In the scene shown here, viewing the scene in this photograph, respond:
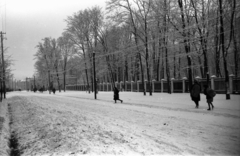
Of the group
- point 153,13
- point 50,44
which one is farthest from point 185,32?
point 50,44

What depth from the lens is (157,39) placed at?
22891mm

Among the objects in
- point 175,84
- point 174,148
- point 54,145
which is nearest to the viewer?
point 174,148

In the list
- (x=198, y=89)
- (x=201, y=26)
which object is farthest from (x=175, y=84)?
(x=198, y=89)

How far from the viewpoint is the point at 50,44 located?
189 ft

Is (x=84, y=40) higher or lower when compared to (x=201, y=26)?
higher

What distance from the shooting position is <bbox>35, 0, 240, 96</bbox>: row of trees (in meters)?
20.5

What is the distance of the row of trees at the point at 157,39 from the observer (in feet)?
67.2

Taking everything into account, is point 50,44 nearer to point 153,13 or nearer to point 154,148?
point 153,13

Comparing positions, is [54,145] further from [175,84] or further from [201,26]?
[175,84]

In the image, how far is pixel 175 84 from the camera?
28.5 m

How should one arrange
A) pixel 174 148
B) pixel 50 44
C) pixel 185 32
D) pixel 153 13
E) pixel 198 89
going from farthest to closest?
pixel 50 44, pixel 153 13, pixel 185 32, pixel 198 89, pixel 174 148

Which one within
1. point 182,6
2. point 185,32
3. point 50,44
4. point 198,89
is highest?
point 50,44

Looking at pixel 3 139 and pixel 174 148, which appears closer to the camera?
pixel 174 148

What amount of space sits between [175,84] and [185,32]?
10.4 meters
